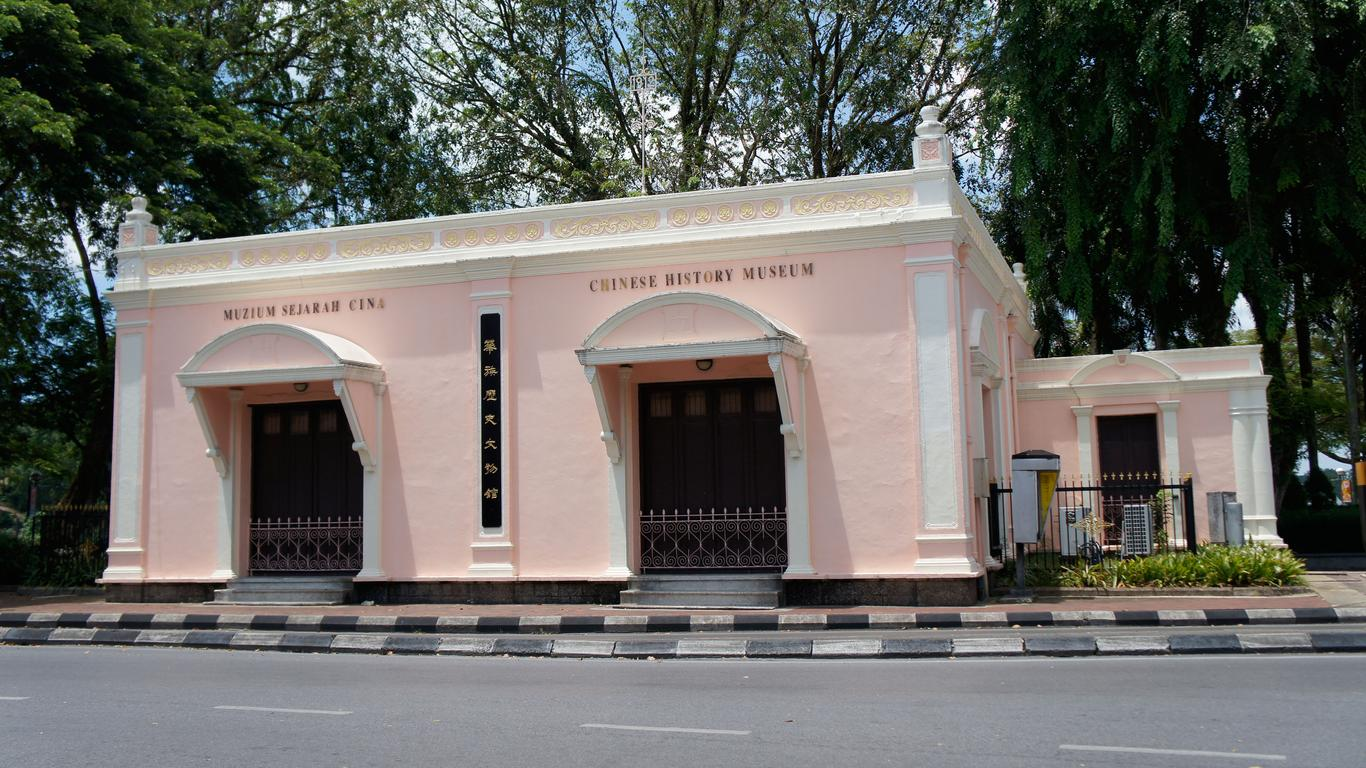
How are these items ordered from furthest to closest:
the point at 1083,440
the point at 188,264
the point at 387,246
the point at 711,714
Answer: the point at 1083,440 < the point at 188,264 < the point at 387,246 < the point at 711,714

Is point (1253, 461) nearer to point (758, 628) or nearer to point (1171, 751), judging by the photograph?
point (758, 628)

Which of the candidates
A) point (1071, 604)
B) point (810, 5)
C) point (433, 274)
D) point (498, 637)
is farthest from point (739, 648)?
point (810, 5)

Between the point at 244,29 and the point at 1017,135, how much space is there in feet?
57.1

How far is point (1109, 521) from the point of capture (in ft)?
60.0

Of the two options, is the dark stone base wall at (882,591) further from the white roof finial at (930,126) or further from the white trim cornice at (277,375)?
the white trim cornice at (277,375)

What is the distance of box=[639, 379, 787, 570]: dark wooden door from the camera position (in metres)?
15.0

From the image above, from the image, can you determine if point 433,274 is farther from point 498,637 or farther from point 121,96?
point 121,96

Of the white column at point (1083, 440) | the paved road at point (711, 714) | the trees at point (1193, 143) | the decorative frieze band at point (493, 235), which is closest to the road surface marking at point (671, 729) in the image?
the paved road at point (711, 714)

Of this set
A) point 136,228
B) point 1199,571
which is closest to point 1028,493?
point 1199,571

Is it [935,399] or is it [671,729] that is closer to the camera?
[671,729]

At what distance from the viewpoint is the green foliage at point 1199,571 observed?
14.1 m

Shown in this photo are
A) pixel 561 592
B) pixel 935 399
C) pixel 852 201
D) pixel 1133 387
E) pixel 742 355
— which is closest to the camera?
pixel 935 399

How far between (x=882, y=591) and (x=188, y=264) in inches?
430

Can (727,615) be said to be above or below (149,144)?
below
